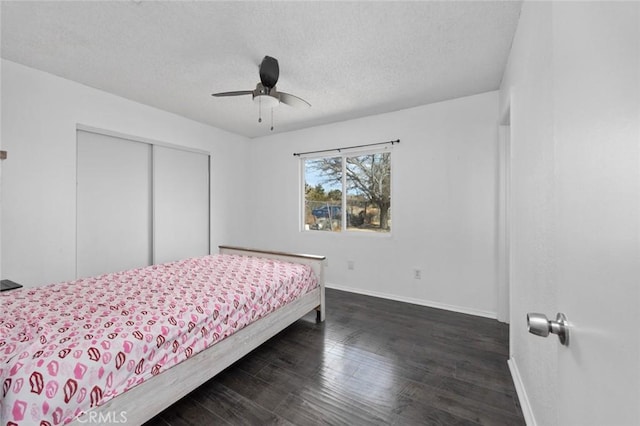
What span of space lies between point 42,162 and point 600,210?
3799mm

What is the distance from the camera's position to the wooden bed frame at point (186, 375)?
1.28 meters

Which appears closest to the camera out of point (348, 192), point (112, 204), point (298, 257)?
point (298, 257)

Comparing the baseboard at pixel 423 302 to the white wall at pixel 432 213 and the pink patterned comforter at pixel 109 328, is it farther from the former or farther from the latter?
the pink patterned comforter at pixel 109 328

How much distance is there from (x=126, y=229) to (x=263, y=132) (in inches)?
96.6

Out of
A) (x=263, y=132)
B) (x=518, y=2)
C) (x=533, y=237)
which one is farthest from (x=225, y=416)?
(x=263, y=132)

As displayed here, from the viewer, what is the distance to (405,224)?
3.50 metres

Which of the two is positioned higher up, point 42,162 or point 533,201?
point 42,162

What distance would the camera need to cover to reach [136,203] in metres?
3.38

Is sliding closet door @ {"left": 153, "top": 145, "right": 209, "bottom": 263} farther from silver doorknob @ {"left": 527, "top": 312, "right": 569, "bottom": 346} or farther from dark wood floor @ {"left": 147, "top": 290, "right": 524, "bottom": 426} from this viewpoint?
silver doorknob @ {"left": 527, "top": 312, "right": 569, "bottom": 346}

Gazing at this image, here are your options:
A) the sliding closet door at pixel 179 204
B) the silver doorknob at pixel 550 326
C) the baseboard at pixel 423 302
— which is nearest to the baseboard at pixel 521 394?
the baseboard at pixel 423 302

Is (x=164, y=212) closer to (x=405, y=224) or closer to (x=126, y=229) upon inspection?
(x=126, y=229)

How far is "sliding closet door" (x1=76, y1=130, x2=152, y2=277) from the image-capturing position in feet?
9.56

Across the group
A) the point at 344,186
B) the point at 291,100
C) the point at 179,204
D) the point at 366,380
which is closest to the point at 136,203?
the point at 179,204

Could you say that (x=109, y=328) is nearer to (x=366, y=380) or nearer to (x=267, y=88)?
(x=366, y=380)
